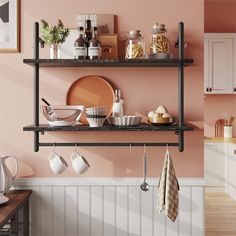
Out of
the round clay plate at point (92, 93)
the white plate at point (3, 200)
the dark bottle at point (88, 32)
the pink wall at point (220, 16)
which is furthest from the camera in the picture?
the pink wall at point (220, 16)

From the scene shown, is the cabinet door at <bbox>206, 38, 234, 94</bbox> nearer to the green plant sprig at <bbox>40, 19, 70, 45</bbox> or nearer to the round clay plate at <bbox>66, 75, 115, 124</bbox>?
the round clay plate at <bbox>66, 75, 115, 124</bbox>

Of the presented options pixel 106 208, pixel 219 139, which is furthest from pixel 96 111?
pixel 219 139

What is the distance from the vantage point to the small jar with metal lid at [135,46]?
2.42m

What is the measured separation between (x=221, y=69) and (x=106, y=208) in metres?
3.36

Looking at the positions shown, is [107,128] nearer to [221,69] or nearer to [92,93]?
[92,93]

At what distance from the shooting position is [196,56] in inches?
103

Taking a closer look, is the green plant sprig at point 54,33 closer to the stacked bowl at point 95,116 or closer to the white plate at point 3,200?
the stacked bowl at point 95,116

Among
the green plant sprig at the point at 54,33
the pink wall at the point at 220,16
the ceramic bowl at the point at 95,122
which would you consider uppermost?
the pink wall at the point at 220,16

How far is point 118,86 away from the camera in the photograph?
262 centimetres

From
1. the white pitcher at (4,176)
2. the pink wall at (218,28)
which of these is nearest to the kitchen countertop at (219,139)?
the pink wall at (218,28)

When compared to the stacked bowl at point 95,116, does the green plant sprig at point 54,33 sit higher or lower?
higher

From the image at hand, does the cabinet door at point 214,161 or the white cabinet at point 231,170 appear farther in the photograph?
the cabinet door at point 214,161

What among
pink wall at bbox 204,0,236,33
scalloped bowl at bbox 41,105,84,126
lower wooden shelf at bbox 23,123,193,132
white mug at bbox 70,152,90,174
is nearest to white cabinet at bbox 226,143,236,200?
pink wall at bbox 204,0,236,33

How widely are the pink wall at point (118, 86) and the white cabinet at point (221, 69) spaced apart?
9.55 feet
